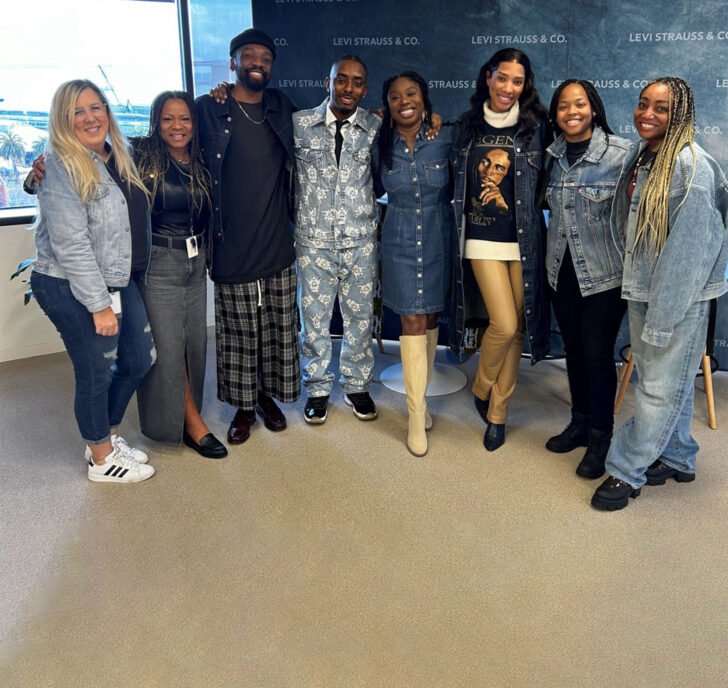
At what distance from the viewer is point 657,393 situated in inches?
96.7

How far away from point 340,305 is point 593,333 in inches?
43.6

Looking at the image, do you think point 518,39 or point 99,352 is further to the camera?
point 518,39

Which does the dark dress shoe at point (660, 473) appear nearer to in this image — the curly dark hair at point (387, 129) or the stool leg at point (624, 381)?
the stool leg at point (624, 381)

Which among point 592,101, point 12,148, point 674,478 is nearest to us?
point 592,101

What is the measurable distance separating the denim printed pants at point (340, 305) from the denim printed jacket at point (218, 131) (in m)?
0.41

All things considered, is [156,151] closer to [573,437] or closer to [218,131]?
[218,131]

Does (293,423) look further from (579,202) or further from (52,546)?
(579,202)

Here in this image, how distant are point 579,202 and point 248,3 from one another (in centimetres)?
264

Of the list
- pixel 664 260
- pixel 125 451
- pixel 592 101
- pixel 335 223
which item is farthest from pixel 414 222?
pixel 125 451

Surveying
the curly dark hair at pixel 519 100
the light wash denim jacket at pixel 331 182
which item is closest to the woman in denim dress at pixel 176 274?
the light wash denim jacket at pixel 331 182

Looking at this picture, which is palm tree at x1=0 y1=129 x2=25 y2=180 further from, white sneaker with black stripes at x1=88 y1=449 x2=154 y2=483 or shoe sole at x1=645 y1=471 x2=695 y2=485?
shoe sole at x1=645 y1=471 x2=695 y2=485

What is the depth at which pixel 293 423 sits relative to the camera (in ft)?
10.9

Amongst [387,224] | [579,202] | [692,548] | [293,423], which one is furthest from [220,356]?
[692,548]

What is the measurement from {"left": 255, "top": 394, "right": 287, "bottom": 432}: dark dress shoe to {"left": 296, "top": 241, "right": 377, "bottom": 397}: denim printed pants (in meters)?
0.17
